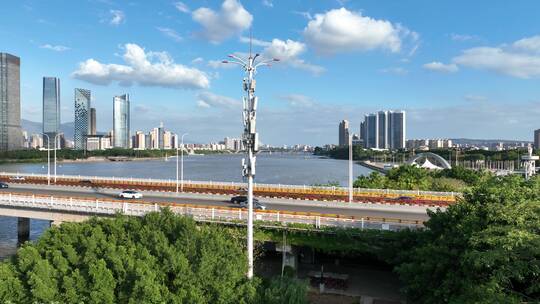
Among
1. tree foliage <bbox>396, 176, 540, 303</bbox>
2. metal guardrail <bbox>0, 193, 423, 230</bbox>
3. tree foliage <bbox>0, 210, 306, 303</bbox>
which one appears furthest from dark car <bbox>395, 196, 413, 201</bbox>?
tree foliage <bbox>0, 210, 306, 303</bbox>

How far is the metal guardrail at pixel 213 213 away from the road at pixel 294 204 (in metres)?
4.28

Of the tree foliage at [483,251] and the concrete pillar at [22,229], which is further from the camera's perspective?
the concrete pillar at [22,229]

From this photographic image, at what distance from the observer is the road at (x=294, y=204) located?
34094mm

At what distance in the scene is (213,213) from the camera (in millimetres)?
28719

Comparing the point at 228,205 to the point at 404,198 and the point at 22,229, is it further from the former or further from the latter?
the point at 22,229

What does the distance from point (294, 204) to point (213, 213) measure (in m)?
Result: 11.8

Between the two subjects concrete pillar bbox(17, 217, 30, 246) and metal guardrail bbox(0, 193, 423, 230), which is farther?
concrete pillar bbox(17, 217, 30, 246)

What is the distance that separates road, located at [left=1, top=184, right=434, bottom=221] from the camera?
112ft

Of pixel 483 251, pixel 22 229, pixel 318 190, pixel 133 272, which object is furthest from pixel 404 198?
pixel 22 229

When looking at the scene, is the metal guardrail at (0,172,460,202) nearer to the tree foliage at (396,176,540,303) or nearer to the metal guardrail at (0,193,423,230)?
the metal guardrail at (0,193,423,230)

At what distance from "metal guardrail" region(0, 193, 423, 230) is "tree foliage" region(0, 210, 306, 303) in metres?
5.25

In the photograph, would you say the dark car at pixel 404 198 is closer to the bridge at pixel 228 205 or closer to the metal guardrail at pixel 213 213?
the bridge at pixel 228 205

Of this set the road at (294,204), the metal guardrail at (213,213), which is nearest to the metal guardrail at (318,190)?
the road at (294,204)

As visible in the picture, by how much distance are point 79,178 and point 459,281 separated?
57.4 meters
